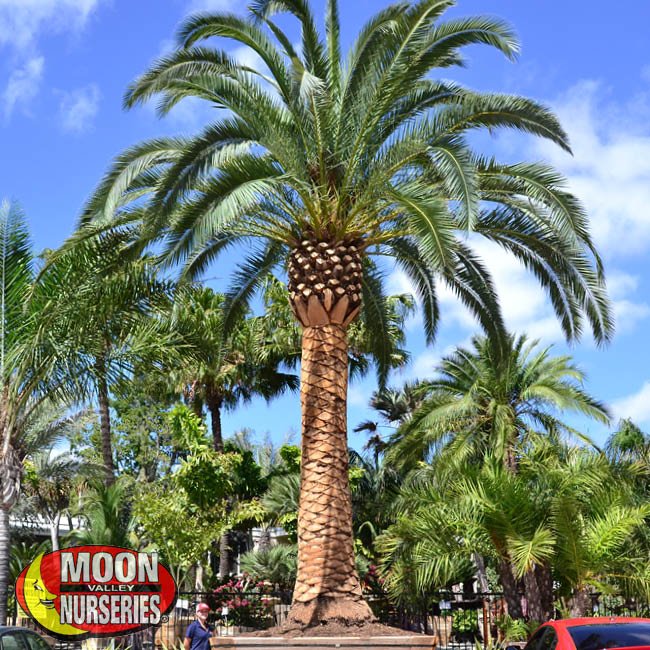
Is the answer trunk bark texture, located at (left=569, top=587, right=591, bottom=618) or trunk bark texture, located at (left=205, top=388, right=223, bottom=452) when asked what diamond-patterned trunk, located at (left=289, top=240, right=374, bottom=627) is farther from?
trunk bark texture, located at (left=205, top=388, right=223, bottom=452)

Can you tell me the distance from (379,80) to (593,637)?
816cm

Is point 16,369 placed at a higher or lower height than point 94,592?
higher

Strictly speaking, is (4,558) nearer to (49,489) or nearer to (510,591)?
(510,591)

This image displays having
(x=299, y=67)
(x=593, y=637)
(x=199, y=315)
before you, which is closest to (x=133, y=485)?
(x=199, y=315)

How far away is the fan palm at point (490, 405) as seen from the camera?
2536cm

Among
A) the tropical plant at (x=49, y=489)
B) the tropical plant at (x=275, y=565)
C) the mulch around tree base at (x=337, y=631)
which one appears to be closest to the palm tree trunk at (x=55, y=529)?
the tropical plant at (x=49, y=489)

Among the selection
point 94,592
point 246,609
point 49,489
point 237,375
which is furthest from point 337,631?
point 49,489

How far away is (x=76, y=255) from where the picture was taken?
14008 mm

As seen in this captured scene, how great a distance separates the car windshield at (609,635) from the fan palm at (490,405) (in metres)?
16.6

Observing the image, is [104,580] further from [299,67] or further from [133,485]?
[133,485]

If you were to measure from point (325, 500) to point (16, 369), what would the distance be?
5.82 m

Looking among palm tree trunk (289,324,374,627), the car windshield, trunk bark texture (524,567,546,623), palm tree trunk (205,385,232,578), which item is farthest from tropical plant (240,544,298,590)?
the car windshield

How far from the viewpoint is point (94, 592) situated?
15758 mm

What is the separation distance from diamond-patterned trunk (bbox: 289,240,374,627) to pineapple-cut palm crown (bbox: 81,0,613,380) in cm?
17
